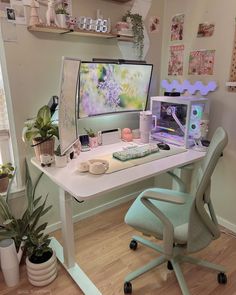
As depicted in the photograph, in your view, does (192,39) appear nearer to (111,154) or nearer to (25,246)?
(111,154)

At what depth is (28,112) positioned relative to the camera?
1715 millimetres

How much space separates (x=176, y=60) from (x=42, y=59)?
1203 millimetres

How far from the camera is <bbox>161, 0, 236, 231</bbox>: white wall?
181 centimetres

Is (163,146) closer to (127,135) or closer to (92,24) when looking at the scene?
(127,135)

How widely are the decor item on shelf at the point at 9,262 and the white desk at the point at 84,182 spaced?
30 cm

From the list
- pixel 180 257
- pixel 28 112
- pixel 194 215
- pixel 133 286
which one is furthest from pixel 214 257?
pixel 28 112

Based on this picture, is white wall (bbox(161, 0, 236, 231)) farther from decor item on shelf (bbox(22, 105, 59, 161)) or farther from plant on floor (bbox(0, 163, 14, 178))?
plant on floor (bbox(0, 163, 14, 178))

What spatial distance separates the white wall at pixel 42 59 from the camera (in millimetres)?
1596

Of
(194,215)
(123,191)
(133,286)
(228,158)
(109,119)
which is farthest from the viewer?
(123,191)

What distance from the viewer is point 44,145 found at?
1525mm

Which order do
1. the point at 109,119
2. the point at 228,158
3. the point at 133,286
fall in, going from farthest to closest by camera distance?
the point at 109,119 → the point at 228,158 → the point at 133,286

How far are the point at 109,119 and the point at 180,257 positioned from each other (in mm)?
1244

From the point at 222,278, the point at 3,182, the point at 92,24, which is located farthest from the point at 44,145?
the point at 222,278

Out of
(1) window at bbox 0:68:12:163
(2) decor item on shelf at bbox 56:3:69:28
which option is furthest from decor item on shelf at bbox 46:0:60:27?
(1) window at bbox 0:68:12:163
